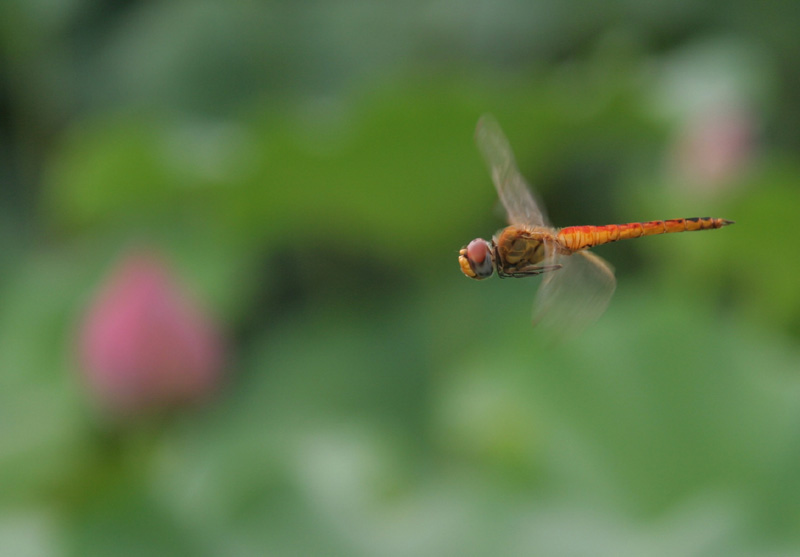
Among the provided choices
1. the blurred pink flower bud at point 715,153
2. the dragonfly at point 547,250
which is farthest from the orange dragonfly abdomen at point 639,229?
the blurred pink flower bud at point 715,153

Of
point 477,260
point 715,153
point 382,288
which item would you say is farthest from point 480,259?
point 382,288

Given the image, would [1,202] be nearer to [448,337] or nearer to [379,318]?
[379,318]

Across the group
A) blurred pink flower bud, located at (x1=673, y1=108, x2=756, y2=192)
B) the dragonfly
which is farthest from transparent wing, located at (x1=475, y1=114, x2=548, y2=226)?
blurred pink flower bud, located at (x1=673, y1=108, x2=756, y2=192)

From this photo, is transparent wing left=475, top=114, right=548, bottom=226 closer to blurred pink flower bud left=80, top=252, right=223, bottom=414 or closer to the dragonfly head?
the dragonfly head

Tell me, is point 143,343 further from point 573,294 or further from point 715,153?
point 573,294

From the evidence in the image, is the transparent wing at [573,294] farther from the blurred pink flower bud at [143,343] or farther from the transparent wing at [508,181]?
the blurred pink flower bud at [143,343]

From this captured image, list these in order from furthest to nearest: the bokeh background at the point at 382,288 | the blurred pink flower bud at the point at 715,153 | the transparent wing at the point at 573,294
Answer: the blurred pink flower bud at the point at 715,153 < the bokeh background at the point at 382,288 < the transparent wing at the point at 573,294
